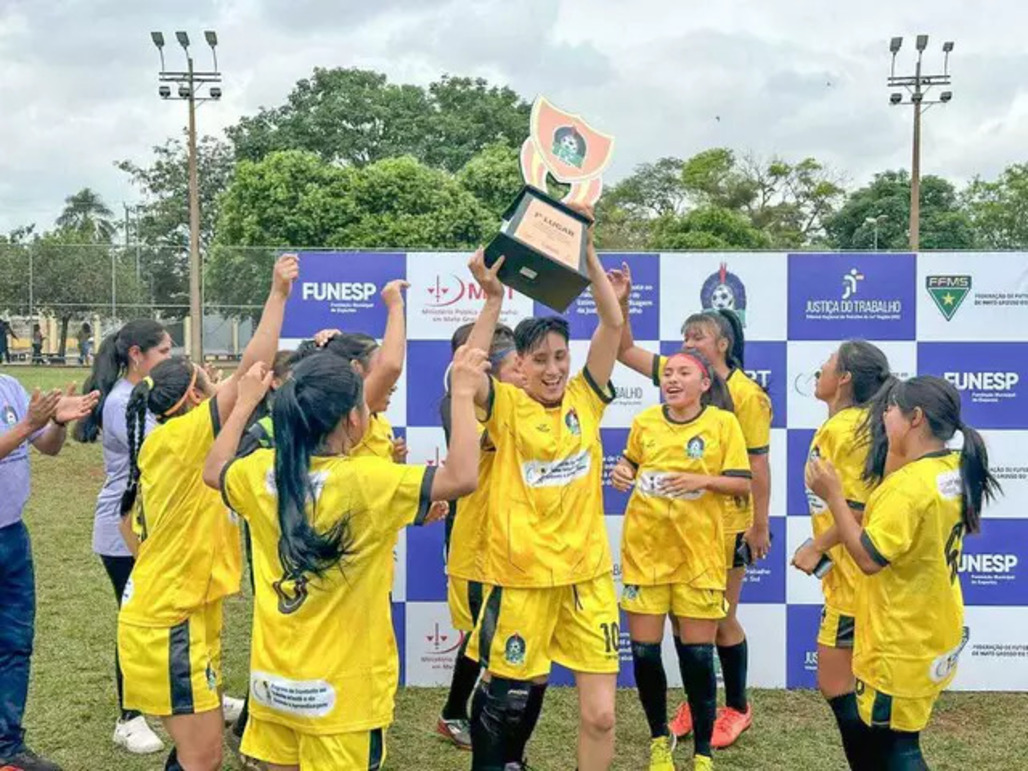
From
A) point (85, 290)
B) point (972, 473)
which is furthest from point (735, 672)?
point (85, 290)

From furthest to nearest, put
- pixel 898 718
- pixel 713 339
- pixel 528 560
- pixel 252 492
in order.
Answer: pixel 713 339, pixel 528 560, pixel 898 718, pixel 252 492

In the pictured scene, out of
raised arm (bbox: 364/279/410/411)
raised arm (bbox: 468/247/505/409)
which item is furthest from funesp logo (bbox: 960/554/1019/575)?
raised arm (bbox: 364/279/410/411)

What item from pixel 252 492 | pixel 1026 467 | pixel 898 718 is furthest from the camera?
pixel 1026 467

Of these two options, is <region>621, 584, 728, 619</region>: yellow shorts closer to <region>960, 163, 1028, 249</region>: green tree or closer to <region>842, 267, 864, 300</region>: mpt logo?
<region>842, 267, 864, 300</region>: mpt logo

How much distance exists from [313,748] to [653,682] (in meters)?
1.94

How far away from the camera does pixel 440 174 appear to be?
25.2 metres

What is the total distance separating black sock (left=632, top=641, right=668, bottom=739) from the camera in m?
3.92

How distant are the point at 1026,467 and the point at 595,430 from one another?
2831mm

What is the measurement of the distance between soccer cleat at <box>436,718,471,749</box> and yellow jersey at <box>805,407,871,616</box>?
1.75 meters

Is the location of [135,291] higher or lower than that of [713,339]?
higher

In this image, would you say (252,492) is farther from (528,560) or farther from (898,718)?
(898,718)

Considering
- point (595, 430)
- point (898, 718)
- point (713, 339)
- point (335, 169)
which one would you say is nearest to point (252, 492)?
point (595, 430)

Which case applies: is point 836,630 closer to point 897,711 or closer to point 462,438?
point 897,711

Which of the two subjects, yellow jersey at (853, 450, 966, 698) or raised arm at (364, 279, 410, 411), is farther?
raised arm at (364, 279, 410, 411)
